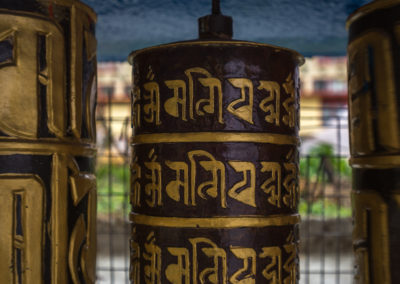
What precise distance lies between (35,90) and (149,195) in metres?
0.41

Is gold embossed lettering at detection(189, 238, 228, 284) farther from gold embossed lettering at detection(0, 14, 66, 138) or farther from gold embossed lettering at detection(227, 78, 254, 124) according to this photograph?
gold embossed lettering at detection(0, 14, 66, 138)

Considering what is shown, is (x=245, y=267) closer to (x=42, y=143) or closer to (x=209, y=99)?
(x=209, y=99)

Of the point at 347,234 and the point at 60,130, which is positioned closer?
the point at 60,130

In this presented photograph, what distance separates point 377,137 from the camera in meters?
1.29

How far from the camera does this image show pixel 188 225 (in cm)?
125

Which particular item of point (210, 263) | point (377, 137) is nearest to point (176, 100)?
point (210, 263)

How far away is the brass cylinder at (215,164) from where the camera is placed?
4.08 ft

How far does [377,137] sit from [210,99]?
47 cm

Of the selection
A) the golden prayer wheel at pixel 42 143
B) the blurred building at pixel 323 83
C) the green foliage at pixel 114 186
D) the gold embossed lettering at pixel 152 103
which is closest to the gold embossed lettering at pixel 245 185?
the gold embossed lettering at pixel 152 103

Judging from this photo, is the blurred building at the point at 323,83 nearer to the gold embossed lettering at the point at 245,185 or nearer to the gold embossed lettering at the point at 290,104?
the gold embossed lettering at the point at 290,104

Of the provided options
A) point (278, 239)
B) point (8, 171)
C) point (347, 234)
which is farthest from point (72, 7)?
point (347, 234)

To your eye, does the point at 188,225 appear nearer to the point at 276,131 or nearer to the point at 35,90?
the point at 276,131

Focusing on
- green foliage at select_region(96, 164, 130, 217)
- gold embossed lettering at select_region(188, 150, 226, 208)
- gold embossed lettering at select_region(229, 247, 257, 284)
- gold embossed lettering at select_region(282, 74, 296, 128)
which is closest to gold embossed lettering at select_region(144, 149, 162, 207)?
gold embossed lettering at select_region(188, 150, 226, 208)

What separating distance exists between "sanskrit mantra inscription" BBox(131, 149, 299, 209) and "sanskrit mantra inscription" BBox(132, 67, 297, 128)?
0.11 metres
